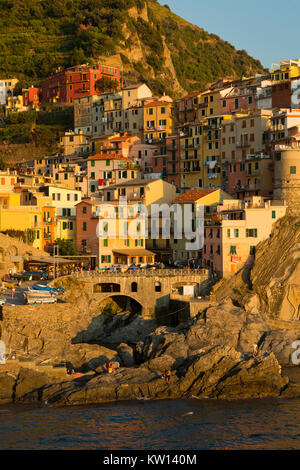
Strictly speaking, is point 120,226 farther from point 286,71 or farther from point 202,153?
point 286,71

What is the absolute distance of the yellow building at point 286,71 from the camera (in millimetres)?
96750

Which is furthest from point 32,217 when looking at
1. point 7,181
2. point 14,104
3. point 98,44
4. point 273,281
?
point 98,44

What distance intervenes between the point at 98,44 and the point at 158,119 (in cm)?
4137

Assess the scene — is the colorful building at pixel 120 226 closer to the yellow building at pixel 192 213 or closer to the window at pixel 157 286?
the yellow building at pixel 192 213

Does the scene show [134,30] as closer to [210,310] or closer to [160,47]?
[160,47]

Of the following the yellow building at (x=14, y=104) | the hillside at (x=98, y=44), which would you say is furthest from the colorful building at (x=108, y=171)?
the hillside at (x=98, y=44)

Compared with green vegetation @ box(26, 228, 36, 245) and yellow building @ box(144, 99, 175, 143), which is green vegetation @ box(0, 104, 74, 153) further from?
green vegetation @ box(26, 228, 36, 245)

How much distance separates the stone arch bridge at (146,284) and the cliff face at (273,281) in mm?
3030

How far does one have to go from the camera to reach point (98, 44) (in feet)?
461

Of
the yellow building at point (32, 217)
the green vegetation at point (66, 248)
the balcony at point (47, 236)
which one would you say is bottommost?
the green vegetation at point (66, 248)

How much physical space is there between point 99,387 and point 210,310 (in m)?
14.5

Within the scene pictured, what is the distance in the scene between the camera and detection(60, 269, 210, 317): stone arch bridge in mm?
68375

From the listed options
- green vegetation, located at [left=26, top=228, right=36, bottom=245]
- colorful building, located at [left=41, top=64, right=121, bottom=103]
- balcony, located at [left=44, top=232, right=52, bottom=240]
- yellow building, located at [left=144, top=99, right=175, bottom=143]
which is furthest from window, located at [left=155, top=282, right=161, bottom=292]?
colorful building, located at [left=41, top=64, right=121, bottom=103]

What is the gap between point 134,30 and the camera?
14550 cm
